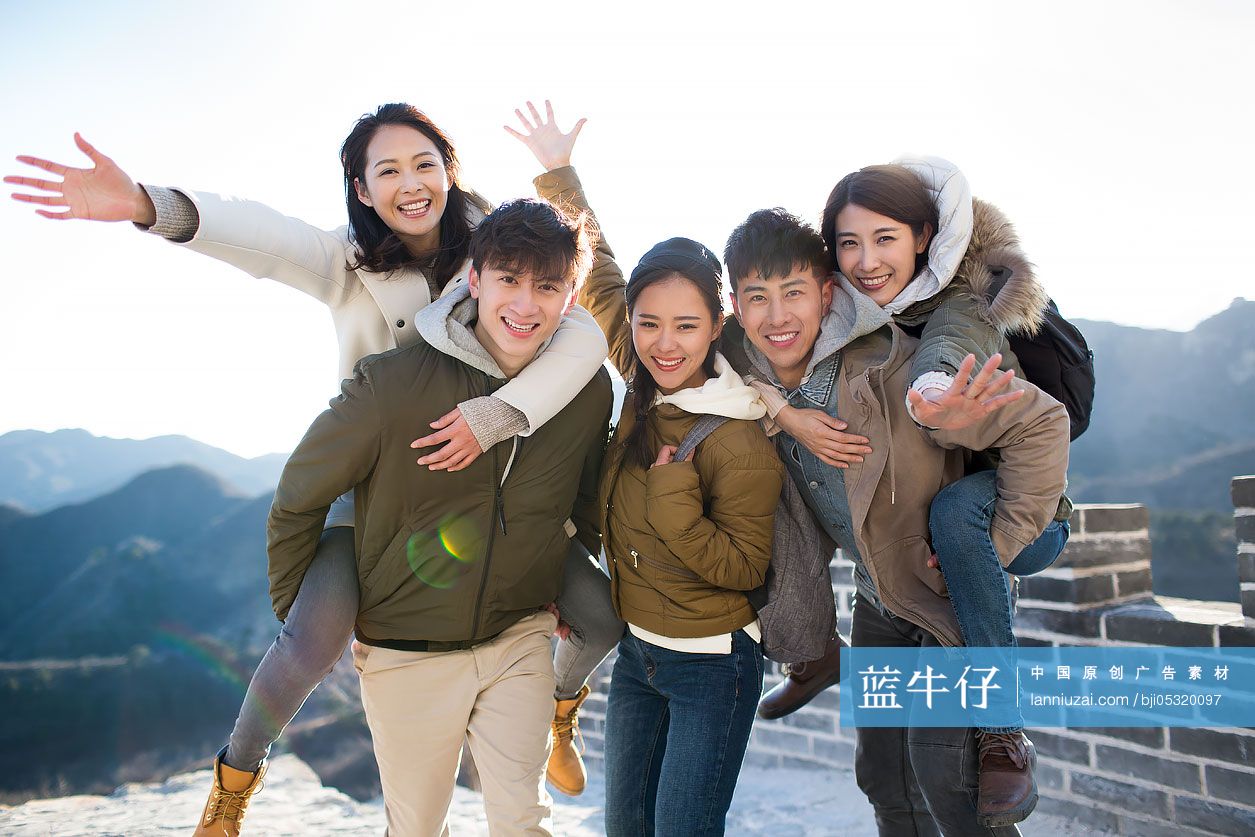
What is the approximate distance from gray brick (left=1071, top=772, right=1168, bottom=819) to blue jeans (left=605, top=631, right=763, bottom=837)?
2319 mm

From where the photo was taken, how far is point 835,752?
14.1 feet

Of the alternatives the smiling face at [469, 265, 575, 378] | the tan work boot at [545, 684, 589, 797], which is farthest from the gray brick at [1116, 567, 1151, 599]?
the smiling face at [469, 265, 575, 378]

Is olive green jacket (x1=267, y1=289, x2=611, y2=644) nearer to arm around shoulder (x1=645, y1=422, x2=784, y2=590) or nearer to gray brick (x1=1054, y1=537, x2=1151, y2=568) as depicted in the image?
arm around shoulder (x1=645, y1=422, x2=784, y2=590)

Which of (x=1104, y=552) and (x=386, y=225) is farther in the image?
(x=1104, y=552)

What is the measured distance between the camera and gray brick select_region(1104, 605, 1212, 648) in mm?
3193

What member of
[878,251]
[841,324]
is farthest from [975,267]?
[841,324]

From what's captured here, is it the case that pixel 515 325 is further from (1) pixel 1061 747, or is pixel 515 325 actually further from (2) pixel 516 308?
(1) pixel 1061 747

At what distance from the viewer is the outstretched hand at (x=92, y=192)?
1891 millimetres

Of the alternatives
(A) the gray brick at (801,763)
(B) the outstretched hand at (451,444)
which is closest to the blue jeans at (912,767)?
(B) the outstretched hand at (451,444)

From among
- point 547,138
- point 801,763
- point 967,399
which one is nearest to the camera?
point 967,399

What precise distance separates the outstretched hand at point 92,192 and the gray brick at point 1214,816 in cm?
415

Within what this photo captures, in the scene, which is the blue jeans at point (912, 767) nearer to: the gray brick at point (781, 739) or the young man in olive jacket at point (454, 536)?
the young man in olive jacket at point (454, 536)

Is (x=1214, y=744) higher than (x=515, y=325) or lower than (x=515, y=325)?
lower

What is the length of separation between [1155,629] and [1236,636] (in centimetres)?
28
